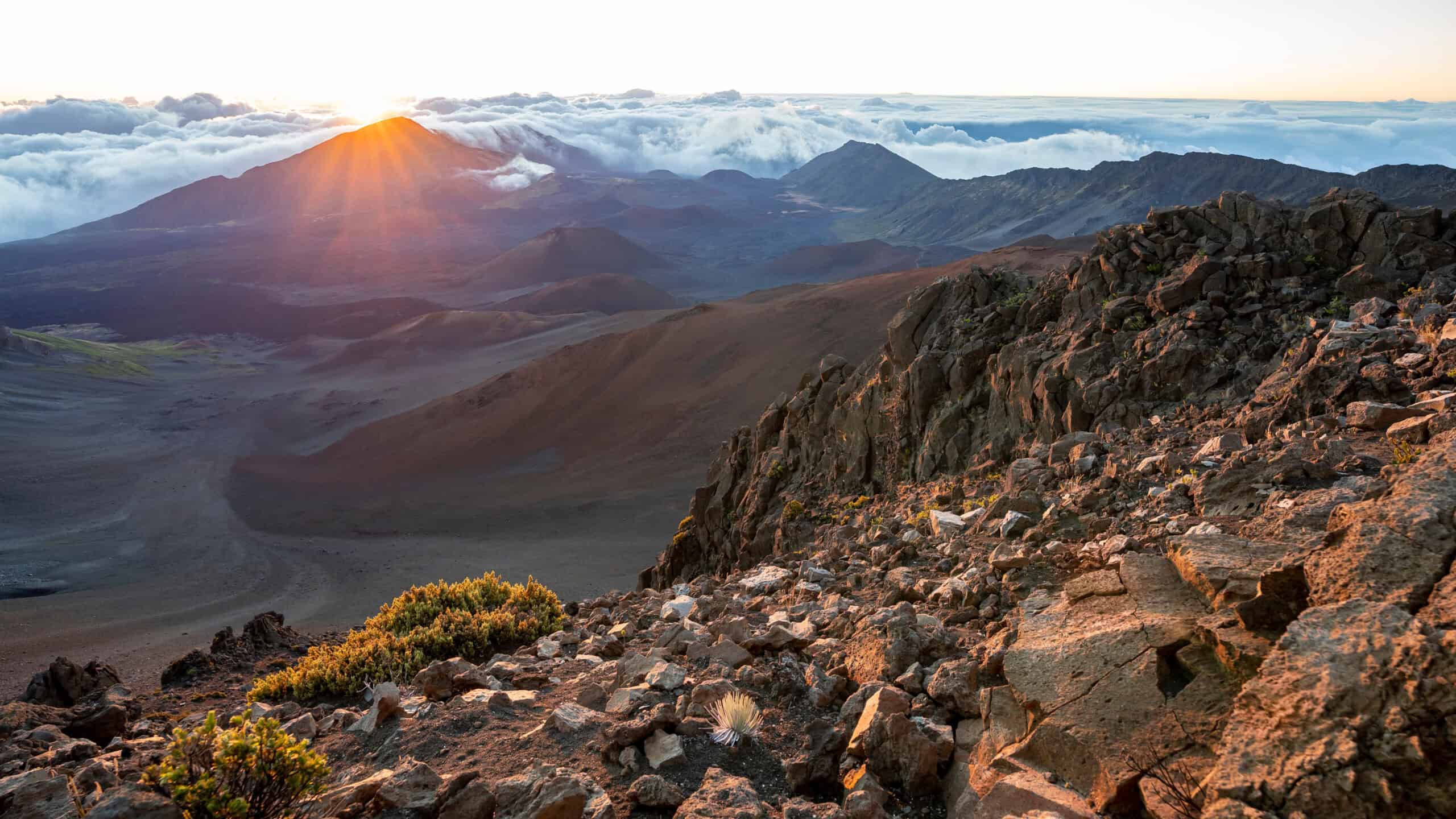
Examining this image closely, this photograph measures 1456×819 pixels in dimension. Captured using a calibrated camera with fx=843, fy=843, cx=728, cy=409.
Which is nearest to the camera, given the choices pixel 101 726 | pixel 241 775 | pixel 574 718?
pixel 241 775

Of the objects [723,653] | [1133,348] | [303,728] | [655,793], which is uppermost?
Result: [1133,348]

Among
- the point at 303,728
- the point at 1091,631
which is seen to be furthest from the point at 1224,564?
the point at 303,728

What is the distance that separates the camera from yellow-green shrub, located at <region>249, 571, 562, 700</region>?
7355mm

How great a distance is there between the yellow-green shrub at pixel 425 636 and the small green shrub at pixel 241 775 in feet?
10.7

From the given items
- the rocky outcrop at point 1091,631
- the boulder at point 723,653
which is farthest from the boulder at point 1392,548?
the boulder at point 723,653

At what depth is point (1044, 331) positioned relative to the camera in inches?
460

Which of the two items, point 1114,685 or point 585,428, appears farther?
point 585,428

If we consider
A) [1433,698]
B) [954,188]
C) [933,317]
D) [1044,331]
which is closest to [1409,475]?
[1433,698]

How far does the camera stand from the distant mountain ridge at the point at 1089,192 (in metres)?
99.4

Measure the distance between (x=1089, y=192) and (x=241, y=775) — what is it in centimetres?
16145

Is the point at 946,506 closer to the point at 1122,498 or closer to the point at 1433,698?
the point at 1122,498

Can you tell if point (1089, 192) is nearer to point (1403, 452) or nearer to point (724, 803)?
point (1403, 452)

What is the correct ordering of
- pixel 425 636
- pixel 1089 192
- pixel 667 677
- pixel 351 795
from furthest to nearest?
pixel 1089 192, pixel 425 636, pixel 667 677, pixel 351 795

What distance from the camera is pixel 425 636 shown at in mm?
7969
